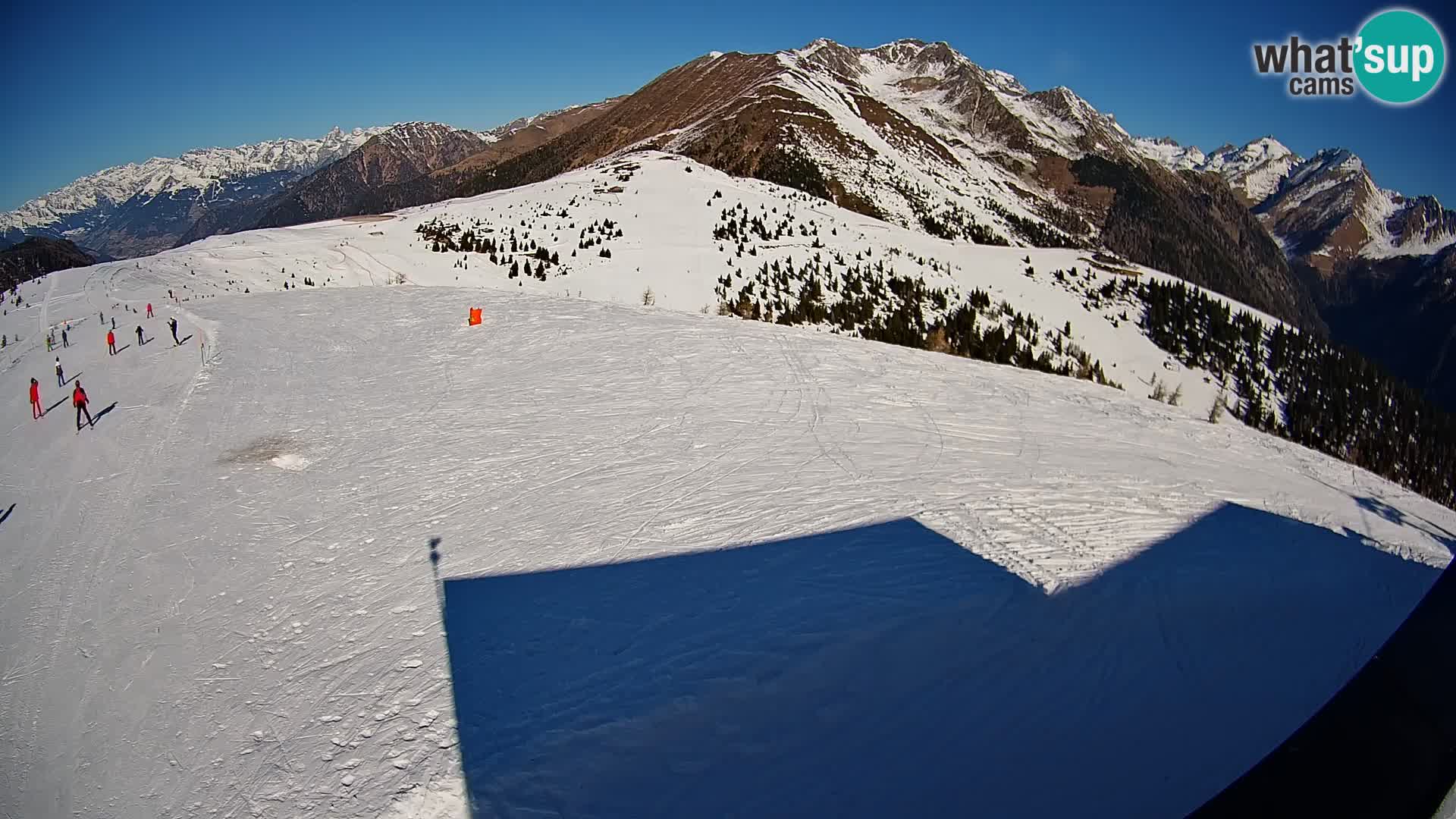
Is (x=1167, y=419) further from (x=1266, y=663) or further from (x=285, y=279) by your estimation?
(x=285, y=279)

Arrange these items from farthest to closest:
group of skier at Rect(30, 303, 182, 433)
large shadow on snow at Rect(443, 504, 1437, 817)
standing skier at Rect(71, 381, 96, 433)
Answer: group of skier at Rect(30, 303, 182, 433)
standing skier at Rect(71, 381, 96, 433)
large shadow on snow at Rect(443, 504, 1437, 817)

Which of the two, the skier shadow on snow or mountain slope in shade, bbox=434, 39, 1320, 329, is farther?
mountain slope in shade, bbox=434, 39, 1320, 329

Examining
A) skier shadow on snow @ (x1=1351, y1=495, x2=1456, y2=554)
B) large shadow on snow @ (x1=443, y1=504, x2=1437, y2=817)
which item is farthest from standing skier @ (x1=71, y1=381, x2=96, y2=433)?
skier shadow on snow @ (x1=1351, y1=495, x2=1456, y2=554)

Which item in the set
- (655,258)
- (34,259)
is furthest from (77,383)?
A: (34,259)

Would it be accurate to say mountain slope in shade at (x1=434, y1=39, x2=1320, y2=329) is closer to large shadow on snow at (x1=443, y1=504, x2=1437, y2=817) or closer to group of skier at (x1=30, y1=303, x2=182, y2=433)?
group of skier at (x1=30, y1=303, x2=182, y2=433)

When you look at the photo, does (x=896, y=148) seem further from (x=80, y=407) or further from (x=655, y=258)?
(x=80, y=407)

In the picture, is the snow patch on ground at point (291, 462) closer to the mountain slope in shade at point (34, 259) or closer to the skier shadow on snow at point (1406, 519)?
the skier shadow on snow at point (1406, 519)
